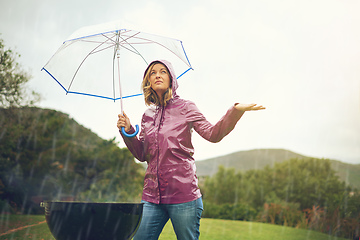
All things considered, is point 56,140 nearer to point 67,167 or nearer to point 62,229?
point 67,167

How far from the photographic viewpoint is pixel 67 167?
9.88 m

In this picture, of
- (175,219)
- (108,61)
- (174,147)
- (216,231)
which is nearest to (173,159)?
(174,147)

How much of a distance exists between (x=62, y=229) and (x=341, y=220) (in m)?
6.68

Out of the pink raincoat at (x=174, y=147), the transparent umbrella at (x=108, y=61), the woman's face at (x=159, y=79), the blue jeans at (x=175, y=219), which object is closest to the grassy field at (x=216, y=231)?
the transparent umbrella at (x=108, y=61)

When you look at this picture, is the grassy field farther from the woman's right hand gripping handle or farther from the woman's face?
the woman's face

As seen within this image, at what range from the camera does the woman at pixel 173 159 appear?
178cm

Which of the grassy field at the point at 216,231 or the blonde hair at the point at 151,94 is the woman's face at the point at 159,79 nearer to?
the blonde hair at the point at 151,94

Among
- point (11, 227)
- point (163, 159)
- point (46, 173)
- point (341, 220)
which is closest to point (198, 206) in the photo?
point (163, 159)

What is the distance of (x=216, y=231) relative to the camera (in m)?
5.20

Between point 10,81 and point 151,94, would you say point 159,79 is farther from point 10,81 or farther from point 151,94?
point 10,81

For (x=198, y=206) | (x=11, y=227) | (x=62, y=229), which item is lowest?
(x=11, y=227)

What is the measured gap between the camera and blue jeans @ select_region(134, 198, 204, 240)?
1771 mm

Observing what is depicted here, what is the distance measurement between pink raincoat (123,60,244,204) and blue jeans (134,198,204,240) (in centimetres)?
4

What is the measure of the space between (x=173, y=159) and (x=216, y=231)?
383 cm
